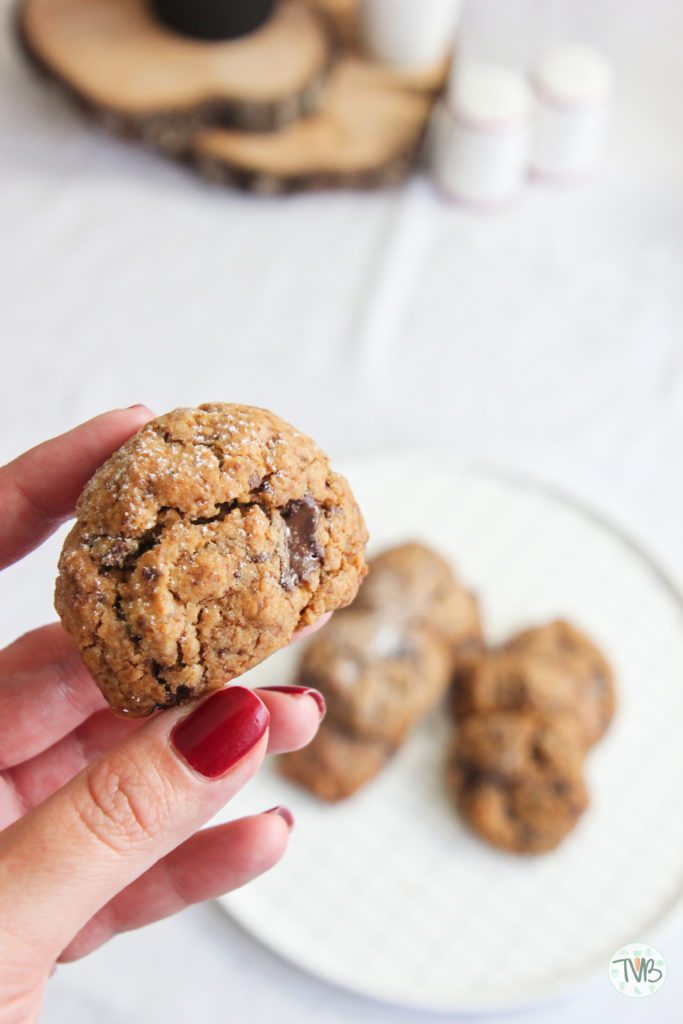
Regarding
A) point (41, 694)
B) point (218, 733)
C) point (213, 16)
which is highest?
point (213, 16)

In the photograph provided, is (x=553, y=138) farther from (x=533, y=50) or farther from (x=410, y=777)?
(x=410, y=777)

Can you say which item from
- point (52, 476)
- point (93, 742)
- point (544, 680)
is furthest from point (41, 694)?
point (544, 680)

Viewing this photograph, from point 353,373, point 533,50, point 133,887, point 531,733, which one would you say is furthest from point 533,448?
point 533,50

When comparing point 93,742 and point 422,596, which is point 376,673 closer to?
point 422,596

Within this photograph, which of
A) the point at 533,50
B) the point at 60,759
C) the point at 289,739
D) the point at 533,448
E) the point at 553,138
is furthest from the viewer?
the point at 533,50

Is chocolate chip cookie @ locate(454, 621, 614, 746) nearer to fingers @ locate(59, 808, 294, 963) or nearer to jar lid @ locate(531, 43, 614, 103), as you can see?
fingers @ locate(59, 808, 294, 963)

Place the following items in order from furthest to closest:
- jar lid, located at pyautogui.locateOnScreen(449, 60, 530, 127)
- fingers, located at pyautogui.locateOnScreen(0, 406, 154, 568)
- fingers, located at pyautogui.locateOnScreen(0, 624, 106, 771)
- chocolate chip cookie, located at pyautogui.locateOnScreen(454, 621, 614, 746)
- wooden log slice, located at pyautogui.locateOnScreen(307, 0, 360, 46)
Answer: wooden log slice, located at pyautogui.locateOnScreen(307, 0, 360, 46) → jar lid, located at pyautogui.locateOnScreen(449, 60, 530, 127) → chocolate chip cookie, located at pyautogui.locateOnScreen(454, 621, 614, 746) → fingers, located at pyautogui.locateOnScreen(0, 624, 106, 771) → fingers, located at pyautogui.locateOnScreen(0, 406, 154, 568)

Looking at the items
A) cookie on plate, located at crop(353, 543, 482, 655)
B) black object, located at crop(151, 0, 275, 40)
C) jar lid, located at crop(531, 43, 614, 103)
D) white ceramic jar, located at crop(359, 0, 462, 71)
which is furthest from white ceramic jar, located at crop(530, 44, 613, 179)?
cookie on plate, located at crop(353, 543, 482, 655)
